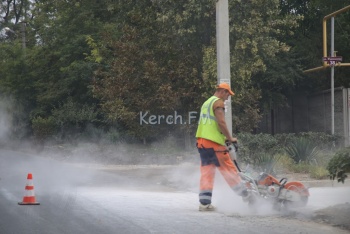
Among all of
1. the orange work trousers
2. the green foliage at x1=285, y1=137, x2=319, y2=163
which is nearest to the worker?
the orange work trousers

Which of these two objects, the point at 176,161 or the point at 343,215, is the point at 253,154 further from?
the point at 343,215

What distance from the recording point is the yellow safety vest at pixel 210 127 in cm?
1095

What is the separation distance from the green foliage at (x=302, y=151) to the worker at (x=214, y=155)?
304 inches

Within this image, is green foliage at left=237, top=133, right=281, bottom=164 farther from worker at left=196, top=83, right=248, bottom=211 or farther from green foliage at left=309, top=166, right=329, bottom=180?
worker at left=196, top=83, right=248, bottom=211

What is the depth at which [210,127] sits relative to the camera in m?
11.0

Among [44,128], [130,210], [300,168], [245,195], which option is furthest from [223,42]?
[44,128]

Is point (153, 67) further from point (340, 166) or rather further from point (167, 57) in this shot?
point (340, 166)

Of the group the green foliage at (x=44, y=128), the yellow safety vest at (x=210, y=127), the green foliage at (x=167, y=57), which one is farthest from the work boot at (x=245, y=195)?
the green foliage at (x=44, y=128)

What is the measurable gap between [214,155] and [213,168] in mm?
210

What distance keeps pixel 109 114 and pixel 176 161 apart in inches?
171

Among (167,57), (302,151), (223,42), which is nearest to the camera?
(223,42)

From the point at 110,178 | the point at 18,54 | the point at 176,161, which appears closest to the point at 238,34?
the point at 176,161

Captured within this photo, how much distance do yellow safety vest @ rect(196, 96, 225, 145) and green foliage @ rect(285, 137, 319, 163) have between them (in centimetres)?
770

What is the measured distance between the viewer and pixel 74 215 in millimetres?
10547
